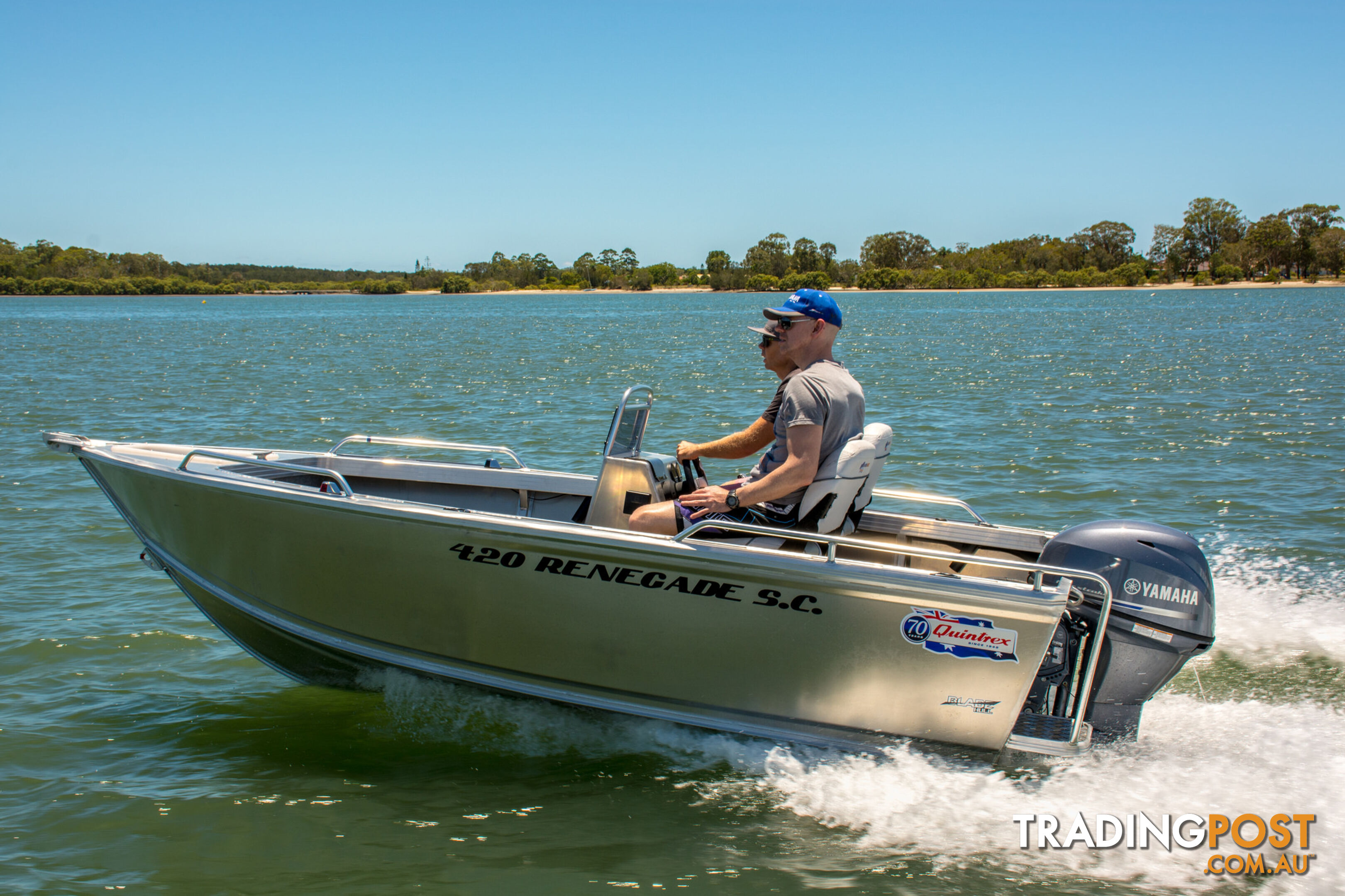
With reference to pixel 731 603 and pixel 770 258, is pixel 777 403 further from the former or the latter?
pixel 770 258

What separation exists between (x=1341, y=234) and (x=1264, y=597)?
142 meters

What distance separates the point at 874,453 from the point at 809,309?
27.8 inches

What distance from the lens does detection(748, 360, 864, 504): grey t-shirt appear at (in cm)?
388

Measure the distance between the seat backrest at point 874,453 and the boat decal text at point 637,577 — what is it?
0.71 m

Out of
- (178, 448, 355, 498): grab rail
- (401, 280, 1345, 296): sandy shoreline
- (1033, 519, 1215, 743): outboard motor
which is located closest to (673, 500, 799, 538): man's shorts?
(1033, 519, 1215, 743): outboard motor

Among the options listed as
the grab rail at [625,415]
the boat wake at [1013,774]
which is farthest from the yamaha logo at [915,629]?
the grab rail at [625,415]

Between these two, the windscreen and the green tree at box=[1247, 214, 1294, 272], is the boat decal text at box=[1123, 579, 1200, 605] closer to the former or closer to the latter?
the windscreen

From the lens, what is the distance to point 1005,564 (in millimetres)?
3557

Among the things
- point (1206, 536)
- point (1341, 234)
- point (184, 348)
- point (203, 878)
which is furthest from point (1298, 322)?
point (1341, 234)

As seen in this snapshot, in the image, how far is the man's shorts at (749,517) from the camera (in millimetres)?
4109

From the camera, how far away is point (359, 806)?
156 inches

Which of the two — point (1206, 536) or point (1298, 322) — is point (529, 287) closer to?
point (1298, 322)

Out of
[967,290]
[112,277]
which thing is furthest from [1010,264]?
[112,277]

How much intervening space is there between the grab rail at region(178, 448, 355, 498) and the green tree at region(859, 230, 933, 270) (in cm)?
15805
